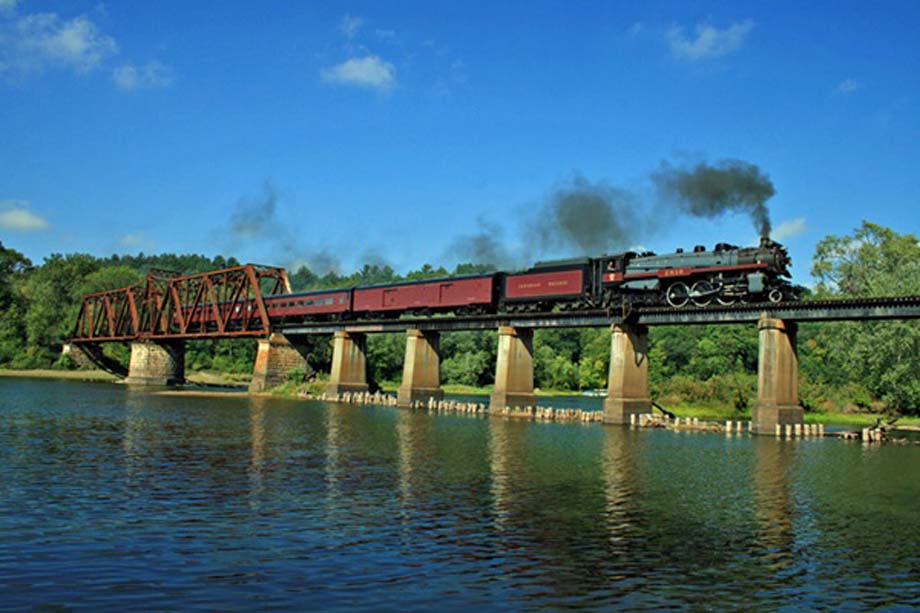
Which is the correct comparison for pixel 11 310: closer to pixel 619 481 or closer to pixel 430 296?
pixel 430 296

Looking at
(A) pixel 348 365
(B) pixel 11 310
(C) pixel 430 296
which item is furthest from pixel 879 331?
(B) pixel 11 310

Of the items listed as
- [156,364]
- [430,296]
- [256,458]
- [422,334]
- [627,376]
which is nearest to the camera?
[256,458]

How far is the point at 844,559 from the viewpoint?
Result: 14.8 m

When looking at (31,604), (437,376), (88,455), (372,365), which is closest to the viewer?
(31,604)

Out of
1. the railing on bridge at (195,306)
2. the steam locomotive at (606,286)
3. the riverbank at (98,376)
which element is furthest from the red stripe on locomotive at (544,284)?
the riverbank at (98,376)

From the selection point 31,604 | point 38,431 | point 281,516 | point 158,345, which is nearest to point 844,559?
point 281,516

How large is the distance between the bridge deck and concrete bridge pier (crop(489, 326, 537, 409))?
103 centimetres

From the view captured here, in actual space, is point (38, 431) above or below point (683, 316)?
below

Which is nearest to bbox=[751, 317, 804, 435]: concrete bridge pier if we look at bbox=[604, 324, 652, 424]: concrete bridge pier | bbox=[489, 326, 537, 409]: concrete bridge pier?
bbox=[604, 324, 652, 424]: concrete bridge pier

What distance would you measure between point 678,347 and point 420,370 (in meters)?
57.9

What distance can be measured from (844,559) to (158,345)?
310 feet

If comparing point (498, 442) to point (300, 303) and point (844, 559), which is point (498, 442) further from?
point (300, 303)

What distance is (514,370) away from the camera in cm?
5578

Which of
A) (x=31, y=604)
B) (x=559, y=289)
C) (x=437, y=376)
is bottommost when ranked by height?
(x=31, y=604)
